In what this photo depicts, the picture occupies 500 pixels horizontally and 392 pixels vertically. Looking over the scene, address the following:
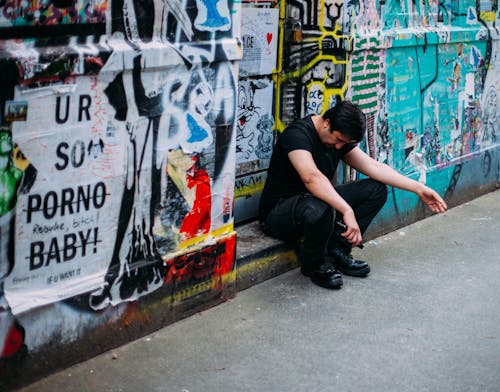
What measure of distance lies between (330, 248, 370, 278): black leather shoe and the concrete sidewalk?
0.28 feet

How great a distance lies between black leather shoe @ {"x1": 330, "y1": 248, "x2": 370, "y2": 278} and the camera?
5801mm

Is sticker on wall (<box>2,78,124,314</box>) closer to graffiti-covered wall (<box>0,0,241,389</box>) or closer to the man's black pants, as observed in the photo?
graffiti-covered wall (<box>0,0,241,389</box>)

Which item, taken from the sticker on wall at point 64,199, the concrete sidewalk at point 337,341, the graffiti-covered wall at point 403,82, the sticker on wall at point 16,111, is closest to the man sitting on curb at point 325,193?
the concrete sidewalk at point 337,341

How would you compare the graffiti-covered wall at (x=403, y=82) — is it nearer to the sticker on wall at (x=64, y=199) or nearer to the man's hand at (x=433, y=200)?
the man's hand at (x=433, y=200)

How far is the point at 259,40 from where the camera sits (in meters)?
6.02

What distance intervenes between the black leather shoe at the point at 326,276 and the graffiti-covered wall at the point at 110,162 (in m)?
0.70

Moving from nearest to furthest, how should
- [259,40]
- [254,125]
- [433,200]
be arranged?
[433,200], [259,40], [254,125]

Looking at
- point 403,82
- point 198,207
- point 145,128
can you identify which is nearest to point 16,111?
point 145,128

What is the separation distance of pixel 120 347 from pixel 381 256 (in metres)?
2.50

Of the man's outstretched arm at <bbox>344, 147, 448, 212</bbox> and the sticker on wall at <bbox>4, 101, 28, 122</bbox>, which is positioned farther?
the man's outstretched arm at <bbox>344, 147, 448, 212</bbox>

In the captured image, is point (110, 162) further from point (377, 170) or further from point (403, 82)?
point (403, 82)

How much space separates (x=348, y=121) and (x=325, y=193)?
477 mm

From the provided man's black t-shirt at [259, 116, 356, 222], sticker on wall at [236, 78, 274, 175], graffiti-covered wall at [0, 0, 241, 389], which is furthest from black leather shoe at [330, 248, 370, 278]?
graffiti-covered wall at [0, 0, 241, 389]

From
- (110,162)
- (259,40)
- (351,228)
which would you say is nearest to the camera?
(110,162)
